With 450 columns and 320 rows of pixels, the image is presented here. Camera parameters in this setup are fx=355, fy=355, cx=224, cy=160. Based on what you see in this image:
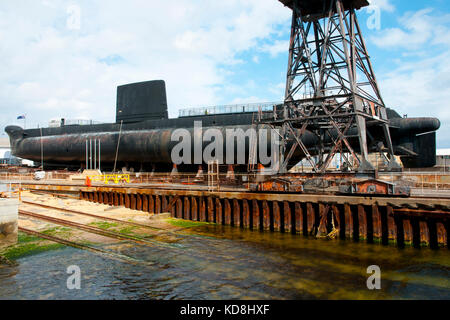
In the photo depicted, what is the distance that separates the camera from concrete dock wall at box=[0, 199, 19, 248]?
1688cm

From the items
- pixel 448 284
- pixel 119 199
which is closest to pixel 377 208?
pixel 448 284

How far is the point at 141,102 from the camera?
51.7 meters

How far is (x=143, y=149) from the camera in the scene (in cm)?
4538

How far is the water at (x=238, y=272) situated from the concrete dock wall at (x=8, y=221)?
275 cm

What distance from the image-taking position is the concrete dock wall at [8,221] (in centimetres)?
1688

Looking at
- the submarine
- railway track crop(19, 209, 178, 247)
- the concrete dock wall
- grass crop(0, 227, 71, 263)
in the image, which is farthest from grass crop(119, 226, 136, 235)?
the submarine

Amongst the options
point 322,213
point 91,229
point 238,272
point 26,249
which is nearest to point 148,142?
point 91,229

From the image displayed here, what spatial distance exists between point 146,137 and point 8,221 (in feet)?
95.1

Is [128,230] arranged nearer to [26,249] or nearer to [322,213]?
[26,249]

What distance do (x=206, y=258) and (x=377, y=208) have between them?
29.7 ft

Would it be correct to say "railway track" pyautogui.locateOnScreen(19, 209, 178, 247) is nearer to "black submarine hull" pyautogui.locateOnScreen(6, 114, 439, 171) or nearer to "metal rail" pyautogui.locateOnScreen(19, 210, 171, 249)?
"metal rail" pyautogui.locateOnScreen(19, 210, 171, 249)

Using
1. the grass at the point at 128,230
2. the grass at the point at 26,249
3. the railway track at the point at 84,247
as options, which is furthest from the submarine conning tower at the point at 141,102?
the grass at the point at 26,249

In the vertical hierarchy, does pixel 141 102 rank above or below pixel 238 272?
above

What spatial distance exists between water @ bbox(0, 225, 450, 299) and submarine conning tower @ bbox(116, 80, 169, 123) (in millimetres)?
35209
